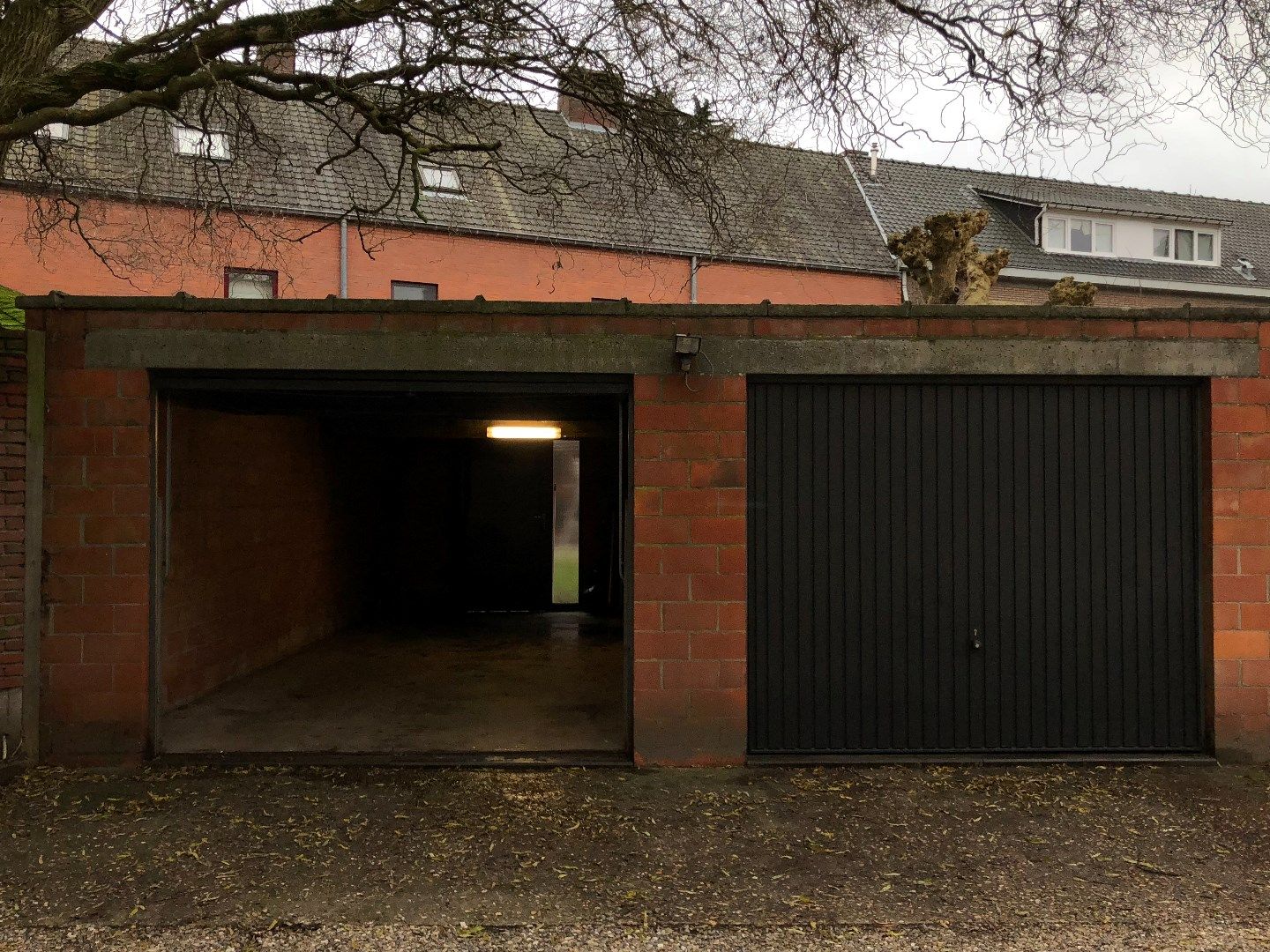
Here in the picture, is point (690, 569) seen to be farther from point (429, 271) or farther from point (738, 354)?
point (429, 271)

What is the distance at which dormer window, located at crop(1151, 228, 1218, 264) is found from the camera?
2228 centimetres

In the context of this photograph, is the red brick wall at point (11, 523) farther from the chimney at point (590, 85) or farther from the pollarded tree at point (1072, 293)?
the pollarded tree at point (1072, 293)

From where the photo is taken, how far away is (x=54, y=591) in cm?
507

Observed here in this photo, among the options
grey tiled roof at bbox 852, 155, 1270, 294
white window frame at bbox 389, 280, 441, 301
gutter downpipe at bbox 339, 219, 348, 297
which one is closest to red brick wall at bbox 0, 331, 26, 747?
gutter downpipe at bbox 339, 219, 348, 297

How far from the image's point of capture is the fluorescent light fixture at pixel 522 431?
1041 cm

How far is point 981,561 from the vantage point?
534 cm

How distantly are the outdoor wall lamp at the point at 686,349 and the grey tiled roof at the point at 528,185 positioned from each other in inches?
84.8

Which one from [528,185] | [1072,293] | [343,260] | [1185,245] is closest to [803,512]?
[1072,293]

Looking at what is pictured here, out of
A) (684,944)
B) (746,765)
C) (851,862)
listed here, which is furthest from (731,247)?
(684,944)

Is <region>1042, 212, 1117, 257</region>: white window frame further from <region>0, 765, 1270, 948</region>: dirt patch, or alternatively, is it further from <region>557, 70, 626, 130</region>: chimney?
<region>0, 765, 1270, 948</region>: dirt patch

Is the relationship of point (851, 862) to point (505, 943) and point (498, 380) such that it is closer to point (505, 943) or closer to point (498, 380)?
point (505, 943)

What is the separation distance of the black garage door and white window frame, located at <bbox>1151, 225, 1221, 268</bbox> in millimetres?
20494

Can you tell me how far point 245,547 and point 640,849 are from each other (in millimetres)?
4990

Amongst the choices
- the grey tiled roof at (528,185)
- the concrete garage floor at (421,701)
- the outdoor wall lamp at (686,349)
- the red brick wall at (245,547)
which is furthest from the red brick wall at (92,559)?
the outdoor wall lamp at (686,349)
